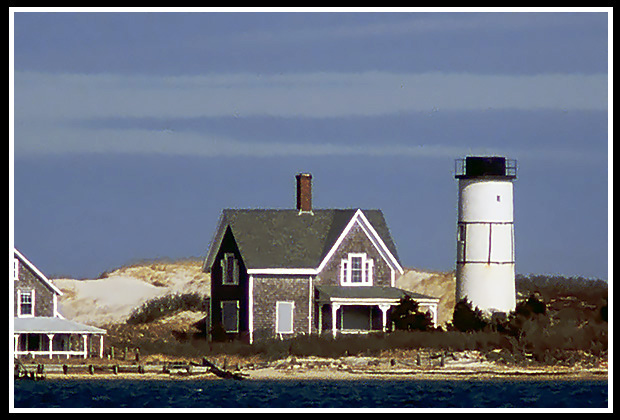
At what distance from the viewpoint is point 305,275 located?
62.8 metres

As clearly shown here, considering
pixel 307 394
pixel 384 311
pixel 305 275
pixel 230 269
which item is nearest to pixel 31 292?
pixel 230 269

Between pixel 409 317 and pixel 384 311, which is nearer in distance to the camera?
pixel 409 317

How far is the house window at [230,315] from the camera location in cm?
6316

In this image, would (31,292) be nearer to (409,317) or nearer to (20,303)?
(20,303)

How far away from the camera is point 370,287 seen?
63.2 m

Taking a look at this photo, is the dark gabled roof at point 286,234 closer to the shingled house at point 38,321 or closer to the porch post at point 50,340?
the shingled house at point 38,321

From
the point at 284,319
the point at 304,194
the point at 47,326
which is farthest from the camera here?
the point at 304,194

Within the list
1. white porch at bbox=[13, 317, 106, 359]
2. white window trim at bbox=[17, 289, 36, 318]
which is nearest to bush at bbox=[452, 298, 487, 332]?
white porch at bbox=[13, 317, 106, 359]

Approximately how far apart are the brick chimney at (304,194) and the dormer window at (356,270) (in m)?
3.01

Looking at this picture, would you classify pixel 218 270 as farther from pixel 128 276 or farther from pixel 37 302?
pixel 128 276

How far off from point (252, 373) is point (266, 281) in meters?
5.64

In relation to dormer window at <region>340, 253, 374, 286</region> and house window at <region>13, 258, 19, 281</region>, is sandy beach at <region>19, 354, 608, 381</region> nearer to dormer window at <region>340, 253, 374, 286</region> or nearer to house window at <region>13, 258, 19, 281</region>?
house window at <region>13, 258, 19, 281</region>

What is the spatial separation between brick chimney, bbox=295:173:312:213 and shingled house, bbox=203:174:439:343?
0.07 metres

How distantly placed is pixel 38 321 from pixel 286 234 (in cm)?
963
